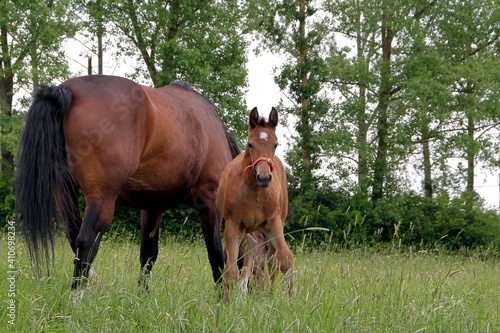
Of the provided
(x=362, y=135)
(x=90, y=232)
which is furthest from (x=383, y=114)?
(x=90, y=232)

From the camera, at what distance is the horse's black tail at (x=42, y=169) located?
11.2 ft

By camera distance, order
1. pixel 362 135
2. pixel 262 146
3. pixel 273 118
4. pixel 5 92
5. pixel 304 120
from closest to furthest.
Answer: pixel 262 146 < pixel 273 118 < pixel 304 120 < pixel 5 92 < pixel 362 135

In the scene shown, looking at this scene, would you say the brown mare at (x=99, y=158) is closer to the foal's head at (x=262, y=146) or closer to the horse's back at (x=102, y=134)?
the horse's back at (x=102, y=134)

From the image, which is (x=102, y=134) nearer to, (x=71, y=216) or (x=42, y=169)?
(x=42, y=169)

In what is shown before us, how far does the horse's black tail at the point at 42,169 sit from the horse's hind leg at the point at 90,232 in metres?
0.22

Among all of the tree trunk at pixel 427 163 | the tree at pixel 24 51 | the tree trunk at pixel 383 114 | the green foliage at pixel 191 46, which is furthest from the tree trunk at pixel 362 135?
the tree at pixel 24 51

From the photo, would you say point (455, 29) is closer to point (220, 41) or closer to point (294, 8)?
point (294, 8)

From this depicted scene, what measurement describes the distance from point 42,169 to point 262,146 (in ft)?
5.72

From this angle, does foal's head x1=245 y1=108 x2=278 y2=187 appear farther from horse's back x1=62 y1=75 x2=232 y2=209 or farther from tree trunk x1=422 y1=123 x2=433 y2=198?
tree trunk x1=422 y1=123 x2=433 y2=198

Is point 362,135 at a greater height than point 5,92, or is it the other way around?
point 5,92

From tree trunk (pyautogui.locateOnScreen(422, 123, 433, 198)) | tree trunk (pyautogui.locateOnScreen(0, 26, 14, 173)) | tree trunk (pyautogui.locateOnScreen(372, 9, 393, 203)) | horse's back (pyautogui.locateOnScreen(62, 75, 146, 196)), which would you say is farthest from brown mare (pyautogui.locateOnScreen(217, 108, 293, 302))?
tree trunk (pyautogui.locateOnScreen(422, 123, 433, 198))

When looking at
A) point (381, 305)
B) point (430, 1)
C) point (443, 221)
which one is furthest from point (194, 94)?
point (430, 1)

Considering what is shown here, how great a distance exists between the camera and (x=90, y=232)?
3451mm

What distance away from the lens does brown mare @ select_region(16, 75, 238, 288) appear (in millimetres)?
3465
